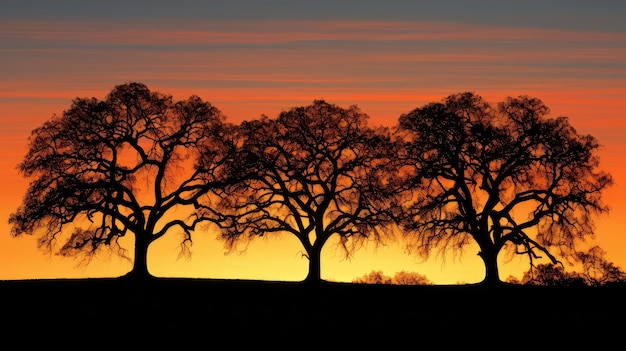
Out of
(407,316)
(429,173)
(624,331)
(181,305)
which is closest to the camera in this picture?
(624,331)

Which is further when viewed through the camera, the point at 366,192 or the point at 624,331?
the point at 366,192

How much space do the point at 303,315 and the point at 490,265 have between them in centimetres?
1821

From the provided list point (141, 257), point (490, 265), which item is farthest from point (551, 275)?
point (141, 257)

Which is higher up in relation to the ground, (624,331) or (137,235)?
(137,235)

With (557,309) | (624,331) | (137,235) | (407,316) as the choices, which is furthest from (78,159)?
(624,331)

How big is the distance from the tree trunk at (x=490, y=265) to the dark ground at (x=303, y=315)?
895 mm

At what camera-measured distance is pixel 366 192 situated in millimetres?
59594

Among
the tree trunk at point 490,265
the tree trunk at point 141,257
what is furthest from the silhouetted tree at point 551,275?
the tree trunk at point 141,257

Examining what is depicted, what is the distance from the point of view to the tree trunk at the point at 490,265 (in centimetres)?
5794

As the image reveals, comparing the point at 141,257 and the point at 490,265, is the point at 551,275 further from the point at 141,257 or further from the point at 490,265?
the point at 141,257

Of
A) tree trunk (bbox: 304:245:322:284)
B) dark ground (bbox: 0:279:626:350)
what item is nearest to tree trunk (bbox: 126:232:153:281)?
dark ground (bbox: 0:279:626:350)

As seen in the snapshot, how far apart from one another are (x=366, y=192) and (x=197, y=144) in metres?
10.4

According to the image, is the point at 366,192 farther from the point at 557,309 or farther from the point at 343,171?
the point at 557,309

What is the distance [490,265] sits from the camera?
5800 cm
